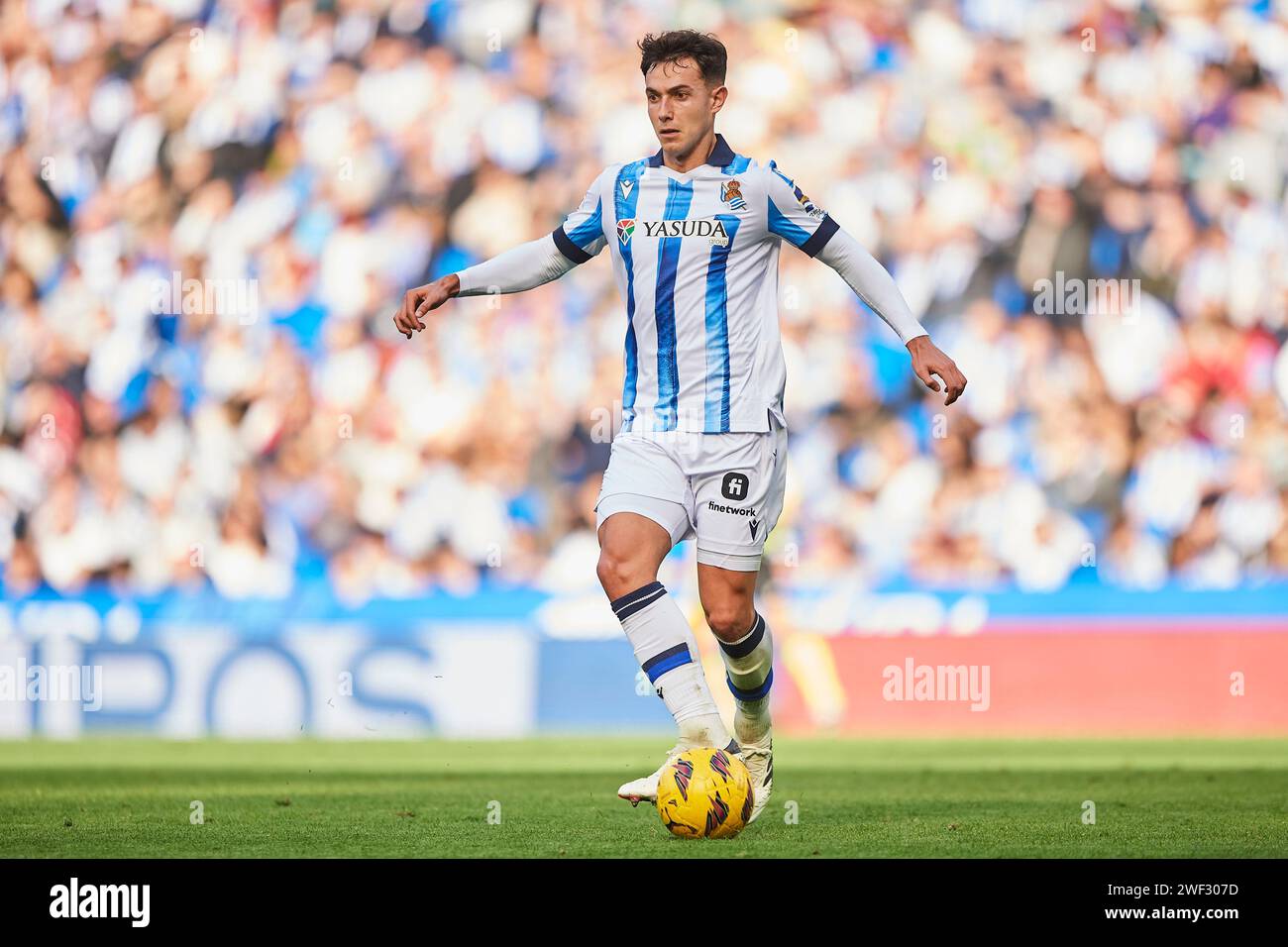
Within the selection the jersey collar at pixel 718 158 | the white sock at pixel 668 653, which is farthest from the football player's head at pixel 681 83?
the white sock at pixel 668 653

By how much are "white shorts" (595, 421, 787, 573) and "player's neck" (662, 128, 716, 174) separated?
0.80 m

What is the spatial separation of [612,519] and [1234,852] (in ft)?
6.31

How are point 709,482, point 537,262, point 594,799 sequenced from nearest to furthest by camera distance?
point 709,482
point 537,262
point 594,799

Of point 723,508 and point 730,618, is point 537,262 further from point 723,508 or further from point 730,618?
point 730,618

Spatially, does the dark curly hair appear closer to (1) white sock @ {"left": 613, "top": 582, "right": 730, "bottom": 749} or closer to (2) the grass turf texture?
(1) white sock @ {"left": 613, "top": 582, "right": 730, "bottom": 749}

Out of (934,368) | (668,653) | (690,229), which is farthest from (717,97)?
(668,653)

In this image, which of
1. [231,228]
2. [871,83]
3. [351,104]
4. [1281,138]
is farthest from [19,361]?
[1281,138]

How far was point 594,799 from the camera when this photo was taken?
6.55 m

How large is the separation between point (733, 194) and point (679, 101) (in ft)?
1.05

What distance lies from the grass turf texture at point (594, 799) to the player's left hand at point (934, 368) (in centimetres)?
127

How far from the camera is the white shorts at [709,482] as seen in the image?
17.6ft
